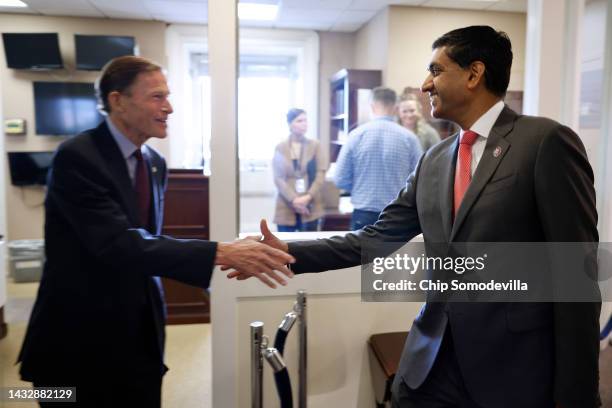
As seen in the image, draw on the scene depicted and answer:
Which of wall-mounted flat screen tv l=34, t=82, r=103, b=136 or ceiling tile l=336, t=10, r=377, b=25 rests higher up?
ceiling tile l=336, t=10, r=377, b=25

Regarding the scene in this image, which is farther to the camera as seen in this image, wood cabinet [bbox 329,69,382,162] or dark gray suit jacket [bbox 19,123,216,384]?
wood cabinet [bbox 329,69,382,162]

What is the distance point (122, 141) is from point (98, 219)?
0.88 feet

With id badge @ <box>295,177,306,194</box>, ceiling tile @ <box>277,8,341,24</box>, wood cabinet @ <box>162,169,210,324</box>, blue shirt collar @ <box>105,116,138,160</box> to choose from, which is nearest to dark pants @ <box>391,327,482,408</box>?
blue shirt collar @ <box>105,116,138,160</box>

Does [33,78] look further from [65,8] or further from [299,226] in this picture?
[299,226]

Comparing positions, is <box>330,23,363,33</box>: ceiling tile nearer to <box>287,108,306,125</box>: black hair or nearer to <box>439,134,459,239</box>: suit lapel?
<box>287,108,306,125</box>: black hair

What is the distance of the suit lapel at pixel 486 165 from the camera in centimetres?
115

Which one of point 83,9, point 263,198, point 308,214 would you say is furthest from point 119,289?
point 83,9

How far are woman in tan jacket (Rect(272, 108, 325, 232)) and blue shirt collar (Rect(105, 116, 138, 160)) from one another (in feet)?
5.79

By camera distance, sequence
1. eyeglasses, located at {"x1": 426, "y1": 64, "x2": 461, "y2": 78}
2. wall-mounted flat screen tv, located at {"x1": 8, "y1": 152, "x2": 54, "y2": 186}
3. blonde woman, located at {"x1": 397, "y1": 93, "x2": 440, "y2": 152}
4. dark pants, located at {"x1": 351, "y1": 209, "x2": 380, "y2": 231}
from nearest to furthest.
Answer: eyeglasses, located at {"x1": 426, "y1": 64, "x2": 461, "y2": 78} < dark pants, located at {"x1": 351, "y1": 209, "x2": 380, "y2": 231} < blonde woman, located at {"x1": 397, "y1": 93, "x2": 440, "y2": 152} < wall-mounted flat screen tv, located at {"x1": 8, "y1": 152, "x2": 54, "y2": 186}

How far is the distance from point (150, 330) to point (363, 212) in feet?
5.49

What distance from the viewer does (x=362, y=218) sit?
9.39 feet

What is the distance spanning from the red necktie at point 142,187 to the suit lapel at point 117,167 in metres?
0.07

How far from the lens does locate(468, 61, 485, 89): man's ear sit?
1256 millimetres

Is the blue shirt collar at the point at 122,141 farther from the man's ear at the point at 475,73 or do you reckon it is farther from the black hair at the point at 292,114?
the black hair at the point at 292,114
